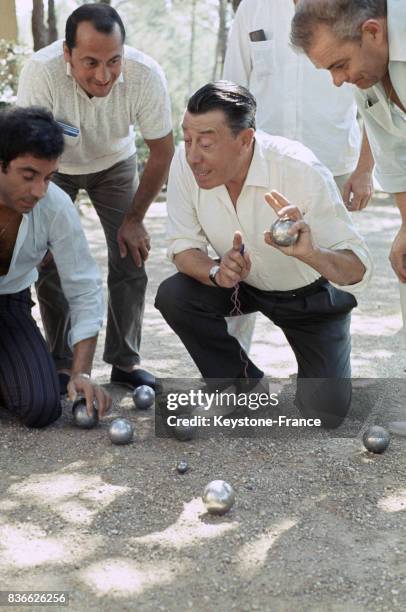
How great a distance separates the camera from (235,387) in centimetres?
451

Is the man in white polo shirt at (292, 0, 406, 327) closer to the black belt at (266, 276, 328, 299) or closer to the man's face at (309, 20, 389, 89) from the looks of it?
the man's face at (309, 20, 389, 89)

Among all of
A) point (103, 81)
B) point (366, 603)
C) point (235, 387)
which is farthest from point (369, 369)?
point (366, 603)

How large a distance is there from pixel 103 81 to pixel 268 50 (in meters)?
0.97

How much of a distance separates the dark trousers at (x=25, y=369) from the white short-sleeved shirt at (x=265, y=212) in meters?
0.84

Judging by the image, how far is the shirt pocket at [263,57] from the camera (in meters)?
4.79

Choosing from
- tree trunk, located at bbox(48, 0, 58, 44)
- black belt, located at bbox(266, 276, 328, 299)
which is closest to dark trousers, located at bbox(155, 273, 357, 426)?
black belt, located at bbox(266, 276, 328, 299)

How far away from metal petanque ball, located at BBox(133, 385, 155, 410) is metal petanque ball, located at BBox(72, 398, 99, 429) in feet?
1.16

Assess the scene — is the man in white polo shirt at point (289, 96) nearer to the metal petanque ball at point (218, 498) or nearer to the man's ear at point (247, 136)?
the man's ear at point (247, 136)

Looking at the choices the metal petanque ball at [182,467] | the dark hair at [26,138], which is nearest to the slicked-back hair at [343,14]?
the dark hair at [26,138]

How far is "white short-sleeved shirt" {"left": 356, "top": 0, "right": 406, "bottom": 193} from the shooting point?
3.16 meters

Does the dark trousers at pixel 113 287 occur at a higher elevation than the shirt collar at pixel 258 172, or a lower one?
lower

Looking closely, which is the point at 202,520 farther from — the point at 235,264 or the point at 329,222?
the point at 329,222

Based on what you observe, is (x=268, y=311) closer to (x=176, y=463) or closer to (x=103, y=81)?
(x=176, y=463)

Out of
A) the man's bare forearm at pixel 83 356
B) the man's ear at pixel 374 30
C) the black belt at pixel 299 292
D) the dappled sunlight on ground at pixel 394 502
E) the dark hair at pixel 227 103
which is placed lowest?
the dappled sunlight on ground at pixel 394 502
